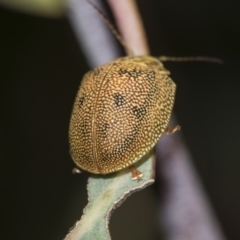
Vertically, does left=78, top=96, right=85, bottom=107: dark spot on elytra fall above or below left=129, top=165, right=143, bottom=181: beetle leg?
above

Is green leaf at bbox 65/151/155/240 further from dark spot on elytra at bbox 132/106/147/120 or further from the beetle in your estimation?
dark spot on elytra at bbox 132/106/147/120

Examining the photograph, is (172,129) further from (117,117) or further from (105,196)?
(105,196)

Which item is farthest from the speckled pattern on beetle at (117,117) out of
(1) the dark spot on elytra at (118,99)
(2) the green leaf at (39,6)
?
(2) the green leaf at (39,6)

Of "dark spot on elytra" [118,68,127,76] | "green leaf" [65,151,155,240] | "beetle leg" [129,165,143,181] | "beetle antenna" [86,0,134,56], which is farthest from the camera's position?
"beetle antenna" [86,0,134,56]

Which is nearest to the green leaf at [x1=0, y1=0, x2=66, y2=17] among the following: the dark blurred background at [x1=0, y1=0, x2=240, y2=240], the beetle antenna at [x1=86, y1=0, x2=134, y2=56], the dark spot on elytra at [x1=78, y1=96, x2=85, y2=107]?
the beetle antenna at [x1=86, y1=0, x2=134, y2=56]

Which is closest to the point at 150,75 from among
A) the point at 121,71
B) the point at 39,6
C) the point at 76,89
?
the point at 121,71

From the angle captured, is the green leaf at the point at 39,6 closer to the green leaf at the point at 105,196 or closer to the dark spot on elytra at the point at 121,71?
the dark spot on elytra at the point at 121,71

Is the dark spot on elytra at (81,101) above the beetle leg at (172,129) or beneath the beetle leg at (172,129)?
above
